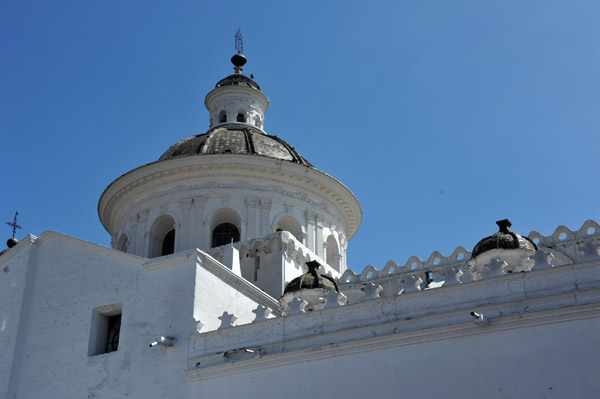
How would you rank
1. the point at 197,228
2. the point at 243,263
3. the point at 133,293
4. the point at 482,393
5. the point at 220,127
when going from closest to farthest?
the point at 482,393
the point at 133,293
the point at 243,263
the point at 197,228
the point at 220,127

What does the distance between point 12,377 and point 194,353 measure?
5.45 meters

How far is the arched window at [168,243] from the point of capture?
30.7 m

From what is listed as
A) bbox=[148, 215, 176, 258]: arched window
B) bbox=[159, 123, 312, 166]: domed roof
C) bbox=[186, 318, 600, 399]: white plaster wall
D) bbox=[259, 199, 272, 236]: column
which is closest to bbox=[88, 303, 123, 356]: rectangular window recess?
bbox=[186, 318, 600, 399]: white plaster wall

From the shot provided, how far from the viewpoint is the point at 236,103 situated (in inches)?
1465

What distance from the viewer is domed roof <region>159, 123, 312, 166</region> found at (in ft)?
104

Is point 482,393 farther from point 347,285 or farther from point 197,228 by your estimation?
point 197,228

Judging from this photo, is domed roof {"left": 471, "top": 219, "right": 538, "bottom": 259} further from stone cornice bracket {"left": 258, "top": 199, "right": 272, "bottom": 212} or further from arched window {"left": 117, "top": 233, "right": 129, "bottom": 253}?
arched window {"left": 117, "top": 233, "right": 129, "bottom": 253}

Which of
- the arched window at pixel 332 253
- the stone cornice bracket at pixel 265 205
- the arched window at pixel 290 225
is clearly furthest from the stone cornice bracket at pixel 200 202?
the arched window at pixel 332 253

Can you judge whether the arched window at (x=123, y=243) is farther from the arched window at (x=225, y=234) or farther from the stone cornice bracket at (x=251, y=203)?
the stone cornice bracket at (x=251, y=203)

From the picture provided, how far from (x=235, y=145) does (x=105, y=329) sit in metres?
A: 13.3

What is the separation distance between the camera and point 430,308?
15922 mm

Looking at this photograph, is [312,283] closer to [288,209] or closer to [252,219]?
[252,219]

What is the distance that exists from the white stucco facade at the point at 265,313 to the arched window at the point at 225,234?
10 cm

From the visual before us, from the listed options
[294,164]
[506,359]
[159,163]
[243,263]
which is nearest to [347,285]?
[243,263]
